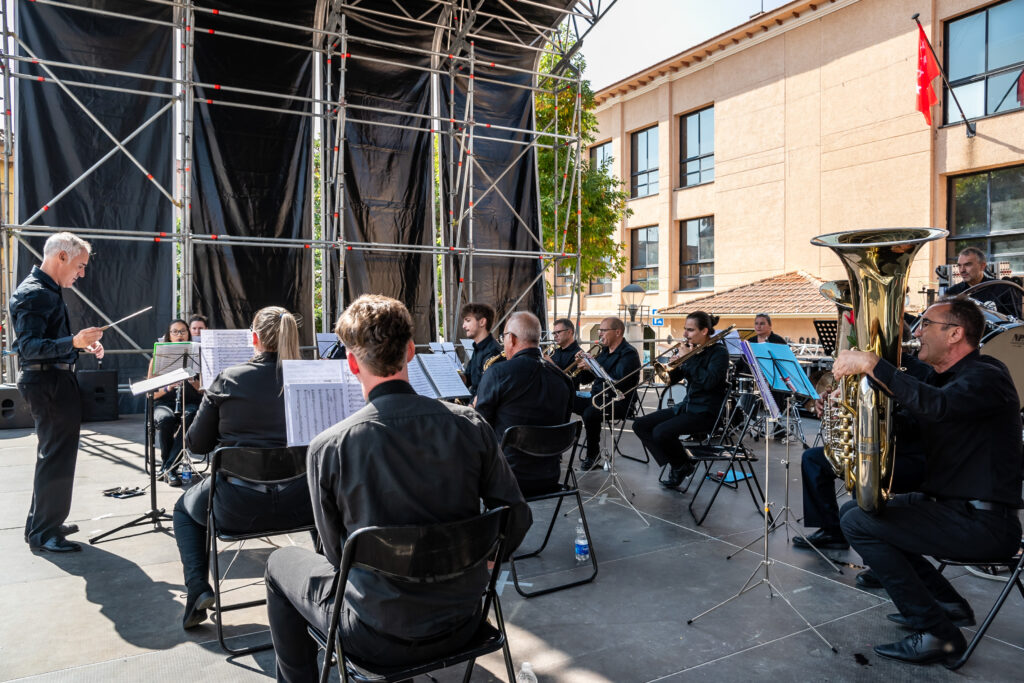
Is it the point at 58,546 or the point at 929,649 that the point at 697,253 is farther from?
the point at 58,546

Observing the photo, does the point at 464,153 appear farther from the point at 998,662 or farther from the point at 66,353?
the point at 998,662

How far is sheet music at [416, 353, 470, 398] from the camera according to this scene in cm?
448

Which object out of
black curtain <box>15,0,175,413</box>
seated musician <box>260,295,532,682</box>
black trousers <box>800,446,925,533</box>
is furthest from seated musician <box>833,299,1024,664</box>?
black curtain <box>15,0,175,413</box>

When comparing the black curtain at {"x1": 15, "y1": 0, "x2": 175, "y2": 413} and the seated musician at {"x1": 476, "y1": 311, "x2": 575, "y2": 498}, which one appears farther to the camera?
the black curtain at {"x1": 15, "y1": 0, "x2": 175, "y2": 413}

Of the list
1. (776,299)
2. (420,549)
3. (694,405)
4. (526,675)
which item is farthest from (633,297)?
(420,549)

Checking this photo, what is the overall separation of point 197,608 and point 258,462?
84 cm

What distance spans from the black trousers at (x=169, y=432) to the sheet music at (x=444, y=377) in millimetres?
2854

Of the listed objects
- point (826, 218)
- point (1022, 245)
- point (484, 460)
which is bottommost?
point (484, 460)

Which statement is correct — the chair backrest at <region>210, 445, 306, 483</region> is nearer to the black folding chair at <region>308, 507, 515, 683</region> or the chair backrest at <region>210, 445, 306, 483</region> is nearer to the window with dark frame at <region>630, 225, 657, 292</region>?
the black folding chair at <region>308, 507, 515, 683</region>

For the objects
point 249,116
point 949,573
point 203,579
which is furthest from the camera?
point 249,116

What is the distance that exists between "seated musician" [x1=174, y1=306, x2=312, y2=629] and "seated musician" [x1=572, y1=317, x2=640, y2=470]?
12.4 feet

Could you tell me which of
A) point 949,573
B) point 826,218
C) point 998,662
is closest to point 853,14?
point 826,218

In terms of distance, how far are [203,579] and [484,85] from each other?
10.1 m

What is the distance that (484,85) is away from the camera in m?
11.6
